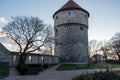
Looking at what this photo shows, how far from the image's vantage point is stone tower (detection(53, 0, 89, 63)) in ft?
112

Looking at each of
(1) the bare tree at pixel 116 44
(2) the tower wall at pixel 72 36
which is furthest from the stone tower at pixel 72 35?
(1) the bare tree at pixel 116 44

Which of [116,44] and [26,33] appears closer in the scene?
[26,33]

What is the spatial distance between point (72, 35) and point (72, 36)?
254 millimetres

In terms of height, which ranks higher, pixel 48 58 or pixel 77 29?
pixel 77 29

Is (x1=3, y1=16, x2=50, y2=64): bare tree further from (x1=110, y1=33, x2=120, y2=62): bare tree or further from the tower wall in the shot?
(x1=110, y1=33, x2=120, y2=62): bare tree

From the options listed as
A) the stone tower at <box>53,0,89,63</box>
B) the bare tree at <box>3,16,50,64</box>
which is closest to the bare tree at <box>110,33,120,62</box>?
the stone tower at <box>53,0,89,63</box>

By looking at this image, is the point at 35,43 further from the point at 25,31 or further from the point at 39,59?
the point at 39,59

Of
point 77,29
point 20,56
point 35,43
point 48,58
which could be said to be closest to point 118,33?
point 77,29

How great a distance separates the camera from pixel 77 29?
116 ft

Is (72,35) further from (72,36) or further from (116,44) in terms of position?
(116,44)

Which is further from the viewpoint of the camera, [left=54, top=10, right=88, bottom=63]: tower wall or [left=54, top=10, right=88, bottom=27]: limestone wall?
[left=54, top=10, right=88, bottom=27]: limestone wall

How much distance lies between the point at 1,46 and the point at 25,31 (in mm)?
5534

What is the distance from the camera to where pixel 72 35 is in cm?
3497

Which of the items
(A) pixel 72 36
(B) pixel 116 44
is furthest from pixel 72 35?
(B) pixel 116 44
